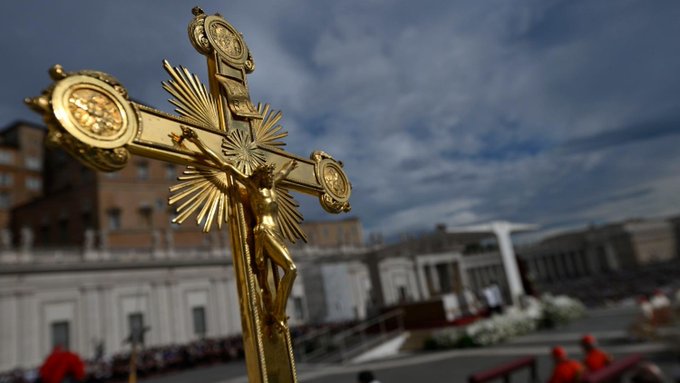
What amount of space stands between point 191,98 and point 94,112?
692mm

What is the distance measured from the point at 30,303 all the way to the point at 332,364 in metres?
19.2

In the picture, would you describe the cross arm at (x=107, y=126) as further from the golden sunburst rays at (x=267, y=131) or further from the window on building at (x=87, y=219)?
the window on building at (x=87, y=219)

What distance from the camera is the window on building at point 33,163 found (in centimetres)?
4344

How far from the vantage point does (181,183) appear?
2301 millimetres

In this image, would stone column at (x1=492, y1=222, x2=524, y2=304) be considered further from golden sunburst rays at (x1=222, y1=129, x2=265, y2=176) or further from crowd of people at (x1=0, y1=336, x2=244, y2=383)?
golden sunburst rays at (x1=222, y1=129, x2=265, y2=176)

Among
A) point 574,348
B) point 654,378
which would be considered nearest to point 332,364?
point 574,348

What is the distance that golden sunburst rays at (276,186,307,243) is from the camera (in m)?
2.73

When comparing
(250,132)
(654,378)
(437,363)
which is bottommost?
(437,363)

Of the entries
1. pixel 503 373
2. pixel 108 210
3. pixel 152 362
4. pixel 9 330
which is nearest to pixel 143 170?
pixel 108 210

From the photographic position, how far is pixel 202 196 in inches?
93.4

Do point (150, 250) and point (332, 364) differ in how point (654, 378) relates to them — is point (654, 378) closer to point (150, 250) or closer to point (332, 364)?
point (332, 364)

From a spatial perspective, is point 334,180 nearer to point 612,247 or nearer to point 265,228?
point 265,228

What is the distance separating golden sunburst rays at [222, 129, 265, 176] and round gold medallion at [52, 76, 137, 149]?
23.6 inches

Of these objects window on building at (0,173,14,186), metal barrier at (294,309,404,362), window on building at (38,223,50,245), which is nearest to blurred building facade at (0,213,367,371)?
metal barrier at (294,309,404,362)
